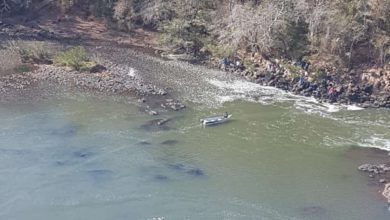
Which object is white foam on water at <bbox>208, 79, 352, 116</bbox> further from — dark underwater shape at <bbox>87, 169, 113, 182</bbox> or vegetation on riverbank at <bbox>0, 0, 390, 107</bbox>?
Answer: dark underwater shape at <bbox>87, 169, 113, 182</bbox>

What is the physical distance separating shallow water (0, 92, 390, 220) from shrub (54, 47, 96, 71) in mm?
8421

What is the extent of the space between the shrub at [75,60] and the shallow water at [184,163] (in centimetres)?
842

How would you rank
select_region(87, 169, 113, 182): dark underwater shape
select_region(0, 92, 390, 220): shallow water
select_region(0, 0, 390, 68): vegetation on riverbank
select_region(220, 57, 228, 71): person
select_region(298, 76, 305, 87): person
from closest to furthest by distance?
select_region(0, 92, 390, 220): shallow water → select_region(87, 169, 113, 182): dark underwater shape → select_region(298, 76, 305, 87): person → select_region(0, 0, 390, 68): vegetation on riverbank → select_region(220, 57, 228, 71): person

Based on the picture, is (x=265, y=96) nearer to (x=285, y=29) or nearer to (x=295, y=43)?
(x=295, y=43)

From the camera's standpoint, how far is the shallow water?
37344 millimetres

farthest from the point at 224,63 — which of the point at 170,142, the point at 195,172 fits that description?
the point at 195,172

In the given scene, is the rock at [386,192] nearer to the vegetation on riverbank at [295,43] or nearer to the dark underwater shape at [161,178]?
the dark underwater shape at [161,178]

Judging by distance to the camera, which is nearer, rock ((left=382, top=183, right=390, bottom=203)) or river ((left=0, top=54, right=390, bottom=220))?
river ((left=0, top=54, right=390, bottom=220))

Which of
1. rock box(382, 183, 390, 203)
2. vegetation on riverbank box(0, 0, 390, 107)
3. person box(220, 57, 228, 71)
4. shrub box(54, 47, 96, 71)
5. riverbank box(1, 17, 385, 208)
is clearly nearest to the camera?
rock box(382, 183, 390, 203)

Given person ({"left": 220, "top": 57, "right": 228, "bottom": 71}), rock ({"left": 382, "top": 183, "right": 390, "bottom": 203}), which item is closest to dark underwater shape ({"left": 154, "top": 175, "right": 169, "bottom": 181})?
rock ({"left": 382, "top": 183, "right": 390, "bottom": 203})

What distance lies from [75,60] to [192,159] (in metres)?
23.4

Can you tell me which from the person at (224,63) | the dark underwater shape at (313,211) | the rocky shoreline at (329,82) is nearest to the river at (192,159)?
the dark underwater shape at (313,211)

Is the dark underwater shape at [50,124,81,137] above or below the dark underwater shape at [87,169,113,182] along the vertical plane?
above

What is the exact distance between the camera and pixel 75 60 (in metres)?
62.0
